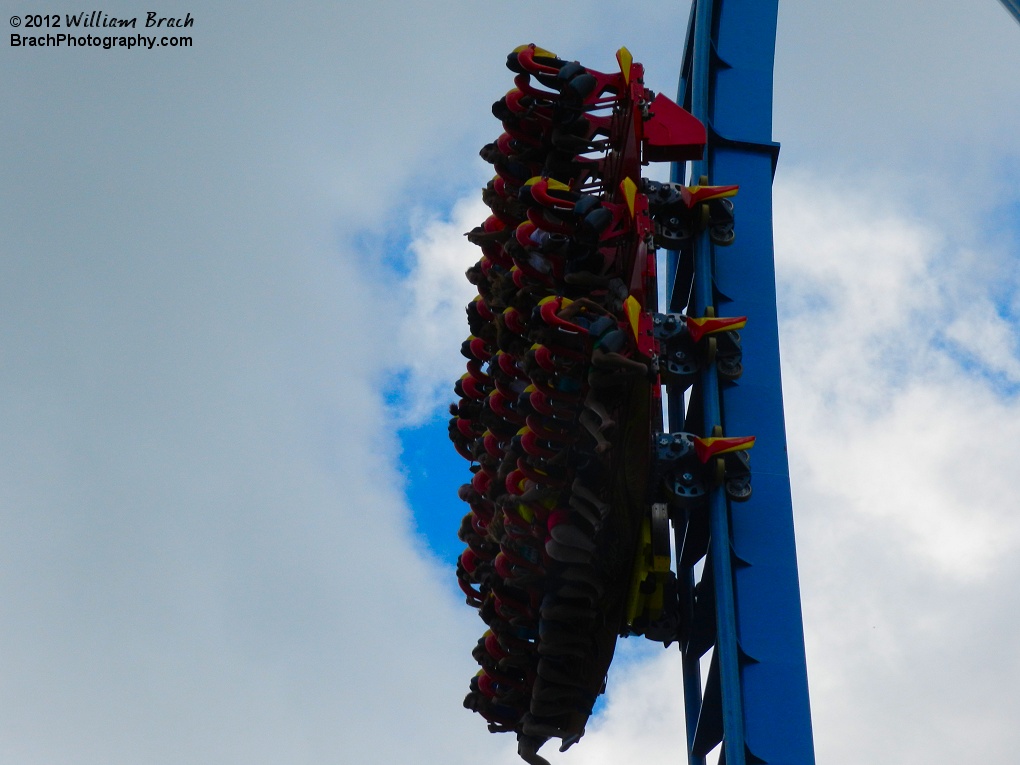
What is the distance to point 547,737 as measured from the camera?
804 inches

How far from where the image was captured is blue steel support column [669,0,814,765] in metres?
17.7

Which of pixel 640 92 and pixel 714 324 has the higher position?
pixel 640 92

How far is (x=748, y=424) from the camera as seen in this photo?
1914 centimetres

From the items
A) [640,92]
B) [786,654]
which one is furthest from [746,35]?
[786,654]

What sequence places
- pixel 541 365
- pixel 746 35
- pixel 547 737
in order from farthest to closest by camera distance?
pixel 746 35 < pixel 547 737 < pixel 541 365

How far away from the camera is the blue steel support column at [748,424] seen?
17.7m

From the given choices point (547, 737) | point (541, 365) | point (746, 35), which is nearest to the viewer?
point (541, 365)

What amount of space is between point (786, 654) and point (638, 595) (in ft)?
6.31

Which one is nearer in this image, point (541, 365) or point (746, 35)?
point (541, 365)

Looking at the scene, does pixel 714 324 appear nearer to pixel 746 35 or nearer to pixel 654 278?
pixel 654 278

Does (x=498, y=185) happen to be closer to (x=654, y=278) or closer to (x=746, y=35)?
(x=654, y=278)

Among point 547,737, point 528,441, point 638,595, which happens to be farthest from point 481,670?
point 528,441

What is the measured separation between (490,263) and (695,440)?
282cm

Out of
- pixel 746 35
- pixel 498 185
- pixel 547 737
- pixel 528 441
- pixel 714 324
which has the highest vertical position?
pixel 746 35
